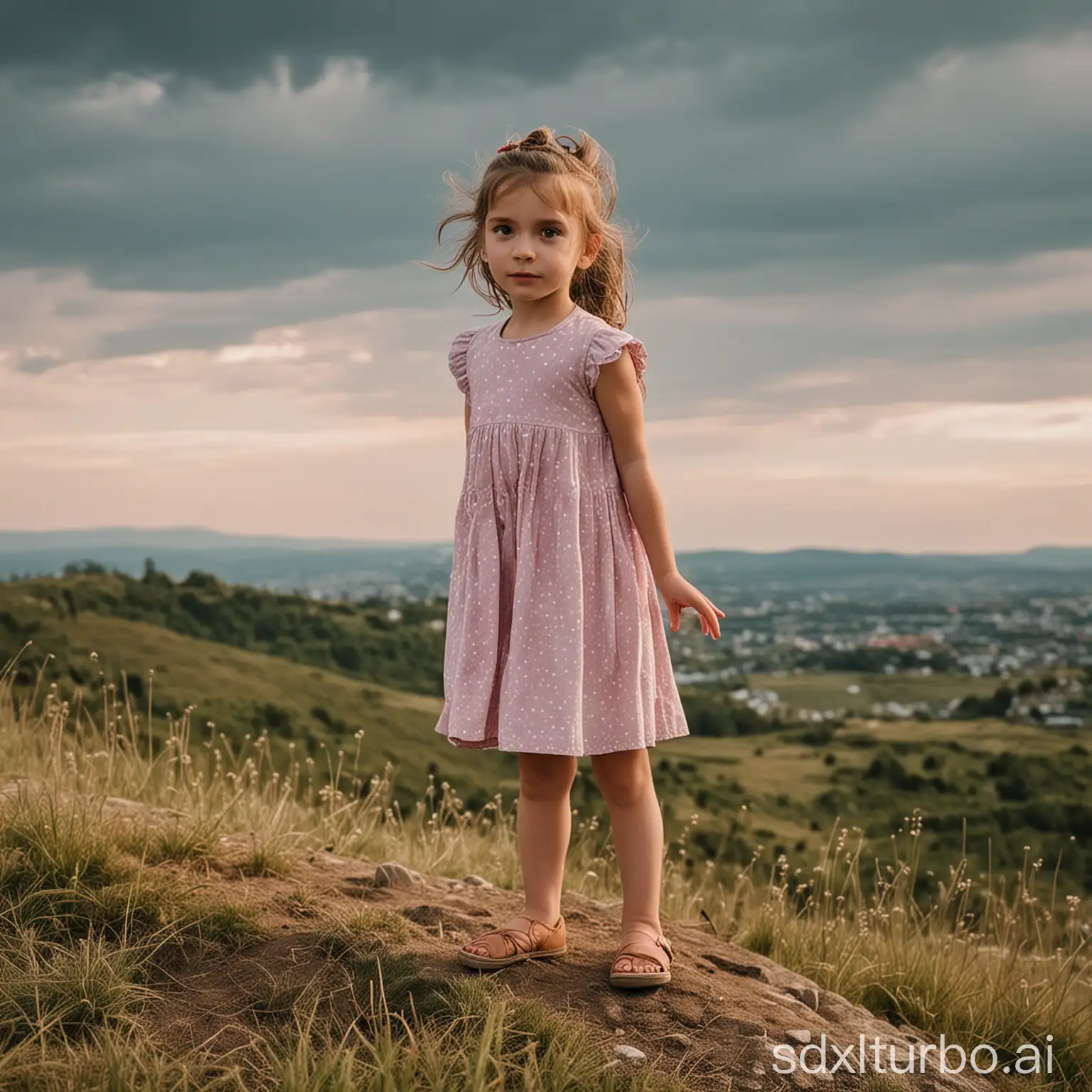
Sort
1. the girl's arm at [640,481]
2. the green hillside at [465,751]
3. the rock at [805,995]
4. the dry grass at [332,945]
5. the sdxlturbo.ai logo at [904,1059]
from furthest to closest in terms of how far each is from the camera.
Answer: the green hillside at [465,751] < the rock at [805,995] < the girl's arm at [640,481] < the sdxlturbo.ai logo at [904,1059] < the dry grass at [332,945]

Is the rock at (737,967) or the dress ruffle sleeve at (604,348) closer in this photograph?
the dress ruffle sleeve at (604,348)

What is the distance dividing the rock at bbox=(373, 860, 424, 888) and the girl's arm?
169 cm

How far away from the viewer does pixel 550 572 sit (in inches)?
149

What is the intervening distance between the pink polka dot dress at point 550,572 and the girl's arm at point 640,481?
5 cm

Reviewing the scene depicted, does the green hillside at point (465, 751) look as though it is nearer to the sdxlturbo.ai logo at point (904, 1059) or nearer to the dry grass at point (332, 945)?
the dry grass at point (332, 945)

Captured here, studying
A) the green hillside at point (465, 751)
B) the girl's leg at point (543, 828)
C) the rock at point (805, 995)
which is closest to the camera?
the girl's leg at point (543, 828)

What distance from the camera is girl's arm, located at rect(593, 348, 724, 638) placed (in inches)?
150

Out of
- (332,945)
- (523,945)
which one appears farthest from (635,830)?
(332,945)

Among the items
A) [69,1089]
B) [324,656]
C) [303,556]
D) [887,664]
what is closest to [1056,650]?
[887,664]

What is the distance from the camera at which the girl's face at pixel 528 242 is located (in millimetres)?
3732

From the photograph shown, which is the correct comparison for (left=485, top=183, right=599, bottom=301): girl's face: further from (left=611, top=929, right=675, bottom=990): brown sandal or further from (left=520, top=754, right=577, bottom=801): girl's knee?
(left=611, top=929, right=675, bottom=990): brown sandal

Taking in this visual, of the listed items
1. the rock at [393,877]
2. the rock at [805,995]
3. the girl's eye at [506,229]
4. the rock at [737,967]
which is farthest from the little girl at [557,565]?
the rock at [393,877]

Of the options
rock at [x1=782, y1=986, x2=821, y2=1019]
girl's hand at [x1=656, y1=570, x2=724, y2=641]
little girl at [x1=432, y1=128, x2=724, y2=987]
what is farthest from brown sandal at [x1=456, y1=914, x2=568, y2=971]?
girl's hand at [x1=656, y1=570, x2=724, y2=641]

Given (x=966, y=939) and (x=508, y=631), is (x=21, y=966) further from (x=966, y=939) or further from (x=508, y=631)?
(x=966, y=939)
